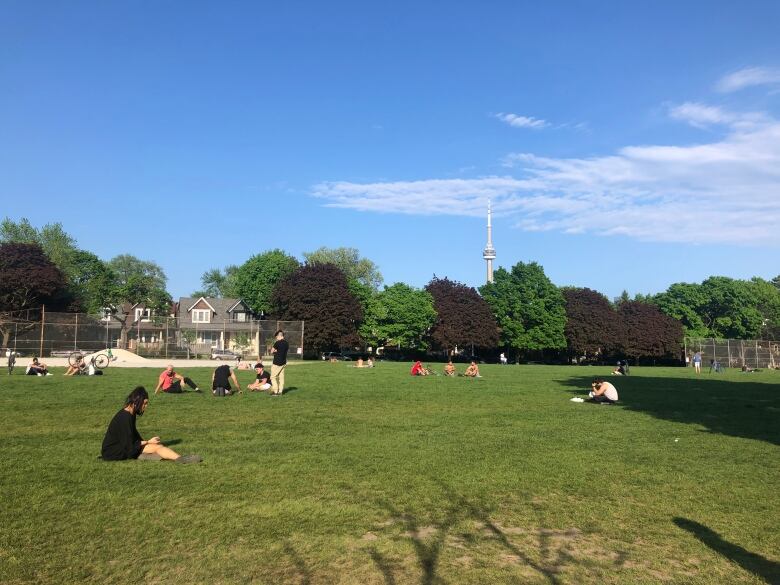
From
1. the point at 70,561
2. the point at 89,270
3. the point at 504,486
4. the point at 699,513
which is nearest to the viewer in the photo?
the point at 70,561

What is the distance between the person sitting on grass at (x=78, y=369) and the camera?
84.6ft

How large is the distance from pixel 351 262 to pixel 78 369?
79.7m

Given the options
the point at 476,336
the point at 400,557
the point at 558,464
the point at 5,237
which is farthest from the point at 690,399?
the point at 5,237

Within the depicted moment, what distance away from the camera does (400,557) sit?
4.95 meters

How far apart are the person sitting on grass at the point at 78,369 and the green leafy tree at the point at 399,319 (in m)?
48.2

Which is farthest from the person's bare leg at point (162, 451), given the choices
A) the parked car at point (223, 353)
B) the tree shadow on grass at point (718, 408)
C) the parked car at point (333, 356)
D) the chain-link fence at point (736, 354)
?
the chain-link fence at point (736, 354)

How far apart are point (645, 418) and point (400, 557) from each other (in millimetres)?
11600

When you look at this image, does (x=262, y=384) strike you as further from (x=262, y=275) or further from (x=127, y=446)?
(x=262, y=275)

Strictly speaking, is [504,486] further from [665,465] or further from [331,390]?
[331,390]

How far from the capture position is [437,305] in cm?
7656

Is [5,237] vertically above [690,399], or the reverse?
[5,237]

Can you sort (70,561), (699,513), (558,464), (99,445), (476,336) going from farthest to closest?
(476,336)
(99,445)
(558,464)
(699,513)
(70,561)

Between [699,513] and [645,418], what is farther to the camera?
[645,418]

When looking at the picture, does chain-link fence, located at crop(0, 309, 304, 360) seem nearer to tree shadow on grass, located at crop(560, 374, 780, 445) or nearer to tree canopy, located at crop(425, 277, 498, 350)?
tree canopy, located at crop(425, 277, 498, 350)
